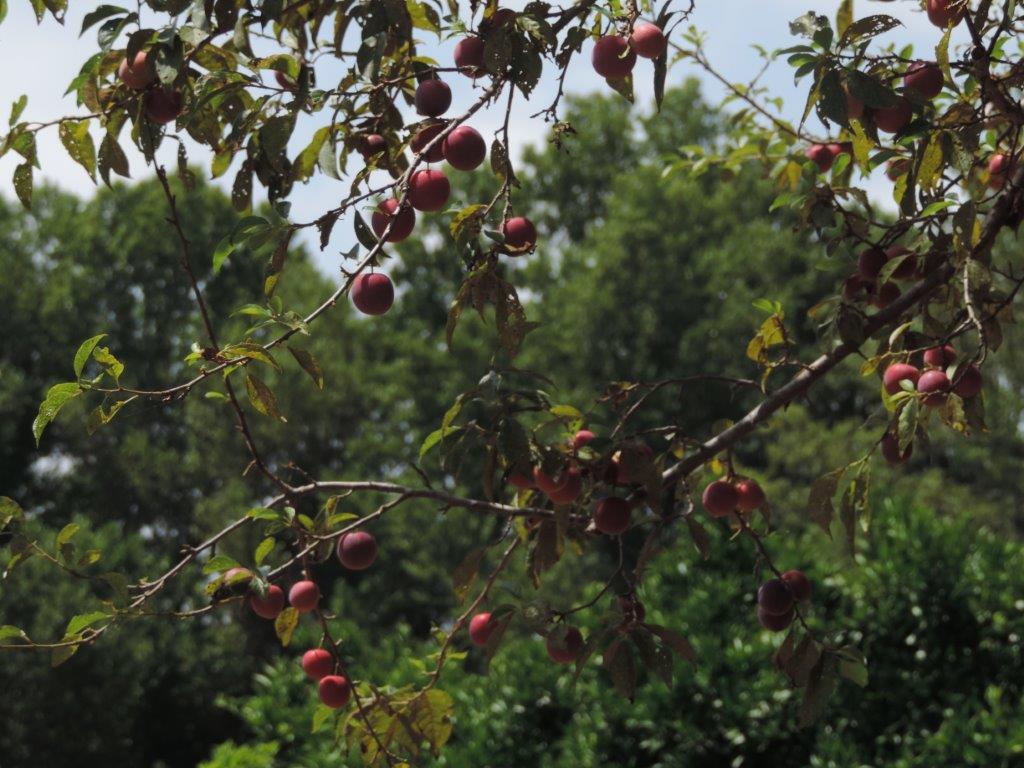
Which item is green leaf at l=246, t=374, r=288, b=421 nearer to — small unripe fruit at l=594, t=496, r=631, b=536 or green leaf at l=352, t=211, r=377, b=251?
green leaf at l=352, t=211, r=377, b=251

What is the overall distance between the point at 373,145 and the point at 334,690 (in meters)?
0.87

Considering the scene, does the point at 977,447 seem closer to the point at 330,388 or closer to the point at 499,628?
the point at 330,388

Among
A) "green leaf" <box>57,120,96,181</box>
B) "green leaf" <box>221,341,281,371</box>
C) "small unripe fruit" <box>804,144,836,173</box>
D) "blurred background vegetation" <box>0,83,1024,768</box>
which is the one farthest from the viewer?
"blurred background vegetation" <box>0,83,1024,768</box>

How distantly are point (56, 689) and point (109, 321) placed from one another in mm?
7448

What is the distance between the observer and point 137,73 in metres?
1.69

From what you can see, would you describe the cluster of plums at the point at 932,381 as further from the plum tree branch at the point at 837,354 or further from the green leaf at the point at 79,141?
the green leaf at the point at 79,141

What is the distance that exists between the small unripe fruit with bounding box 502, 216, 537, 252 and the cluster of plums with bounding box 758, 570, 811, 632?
0.69 m

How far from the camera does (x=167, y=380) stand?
757 inches

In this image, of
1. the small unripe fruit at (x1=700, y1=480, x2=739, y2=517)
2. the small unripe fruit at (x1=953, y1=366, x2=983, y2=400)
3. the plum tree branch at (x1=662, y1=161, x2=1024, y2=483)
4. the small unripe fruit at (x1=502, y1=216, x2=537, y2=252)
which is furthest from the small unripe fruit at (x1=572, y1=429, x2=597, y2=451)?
the small unripe fruit at (x1=953, y1=366, x2=983, y2=400)

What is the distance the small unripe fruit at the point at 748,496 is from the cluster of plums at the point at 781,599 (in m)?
0.14

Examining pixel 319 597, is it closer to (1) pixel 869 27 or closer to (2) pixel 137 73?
(2) pixel 137 73

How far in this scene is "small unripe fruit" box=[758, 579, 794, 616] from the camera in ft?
6.95

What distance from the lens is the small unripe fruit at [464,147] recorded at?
178 centimetres

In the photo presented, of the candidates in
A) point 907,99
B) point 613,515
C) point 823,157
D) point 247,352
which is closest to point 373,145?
point 247,352
